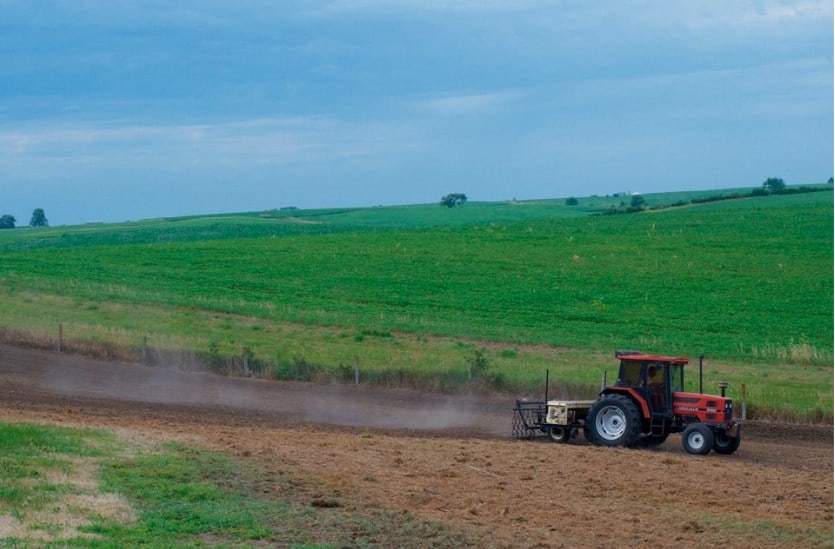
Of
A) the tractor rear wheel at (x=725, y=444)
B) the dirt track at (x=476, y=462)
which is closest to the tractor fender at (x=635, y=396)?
the dirt track at (x=476, y=462)

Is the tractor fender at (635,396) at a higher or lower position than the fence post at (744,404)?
higher

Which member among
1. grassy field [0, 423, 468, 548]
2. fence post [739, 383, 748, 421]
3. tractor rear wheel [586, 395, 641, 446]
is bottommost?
fence post [739, 383, 748, 421]

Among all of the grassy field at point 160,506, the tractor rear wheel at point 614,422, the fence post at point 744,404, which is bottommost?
the fence post at point 744,404

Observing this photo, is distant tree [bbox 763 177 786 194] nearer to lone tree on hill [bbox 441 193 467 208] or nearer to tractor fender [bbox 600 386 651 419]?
lone tree on hill [bbox 441 193 467 208]

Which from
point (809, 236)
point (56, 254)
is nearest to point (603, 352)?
point (809, 236)

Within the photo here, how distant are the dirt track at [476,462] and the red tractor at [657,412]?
0.51 m

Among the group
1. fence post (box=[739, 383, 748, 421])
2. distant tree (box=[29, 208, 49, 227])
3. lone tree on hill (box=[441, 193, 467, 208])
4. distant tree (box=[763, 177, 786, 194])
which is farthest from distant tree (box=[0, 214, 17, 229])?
fence post (box=[739, 383, 748, 421])

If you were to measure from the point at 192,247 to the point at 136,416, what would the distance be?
5479 centimetres

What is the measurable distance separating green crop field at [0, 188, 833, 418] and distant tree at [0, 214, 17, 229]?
92980mm

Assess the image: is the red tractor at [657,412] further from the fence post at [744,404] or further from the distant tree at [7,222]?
the distant tree at [7,222]

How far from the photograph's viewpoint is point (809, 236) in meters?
77.4

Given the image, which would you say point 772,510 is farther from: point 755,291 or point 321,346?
point 755,291

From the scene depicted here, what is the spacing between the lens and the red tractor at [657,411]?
23578mm

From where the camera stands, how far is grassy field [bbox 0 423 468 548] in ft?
45.4
